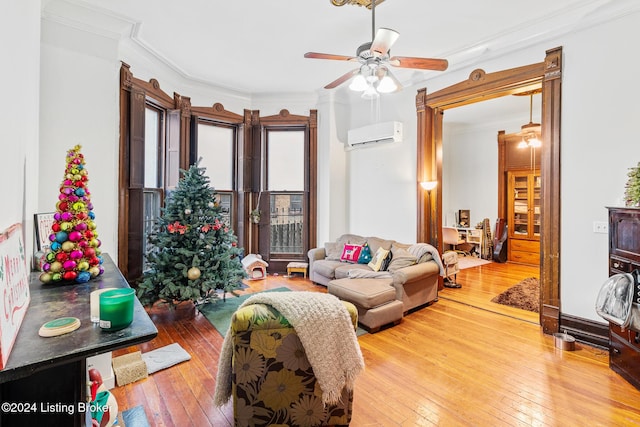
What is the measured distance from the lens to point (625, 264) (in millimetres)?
2467

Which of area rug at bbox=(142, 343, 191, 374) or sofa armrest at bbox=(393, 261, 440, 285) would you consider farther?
sofa armrest at bbox=(393, 261, 440, 285)

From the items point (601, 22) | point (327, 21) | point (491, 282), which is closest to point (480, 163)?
point (491, 282)

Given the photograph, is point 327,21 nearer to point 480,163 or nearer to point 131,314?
point 131,314

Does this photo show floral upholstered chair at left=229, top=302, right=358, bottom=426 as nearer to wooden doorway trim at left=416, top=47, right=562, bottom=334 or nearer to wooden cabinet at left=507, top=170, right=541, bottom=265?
wooden doorway trim at left=416, top=47, right=562, bottom=334

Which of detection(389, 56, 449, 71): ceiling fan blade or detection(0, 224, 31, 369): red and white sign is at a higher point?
detection(389, 56, 449, 71): ceiling fan blade

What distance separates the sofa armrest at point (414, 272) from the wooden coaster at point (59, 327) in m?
3.14

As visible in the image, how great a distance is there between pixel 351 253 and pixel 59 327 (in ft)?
13.3

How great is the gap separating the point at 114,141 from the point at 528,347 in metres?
4.85

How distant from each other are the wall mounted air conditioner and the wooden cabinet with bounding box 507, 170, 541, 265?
3962mm

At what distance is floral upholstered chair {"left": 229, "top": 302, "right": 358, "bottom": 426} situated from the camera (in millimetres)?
1682

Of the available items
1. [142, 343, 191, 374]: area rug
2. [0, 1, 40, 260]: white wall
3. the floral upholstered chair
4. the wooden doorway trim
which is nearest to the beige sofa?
the wooden doorway trim

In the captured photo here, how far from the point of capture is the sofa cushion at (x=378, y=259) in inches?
165

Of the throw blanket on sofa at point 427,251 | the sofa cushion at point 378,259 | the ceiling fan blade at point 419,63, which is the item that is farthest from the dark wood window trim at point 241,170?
the ceiling fan blade at point 419,63

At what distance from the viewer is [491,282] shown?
5211mm
